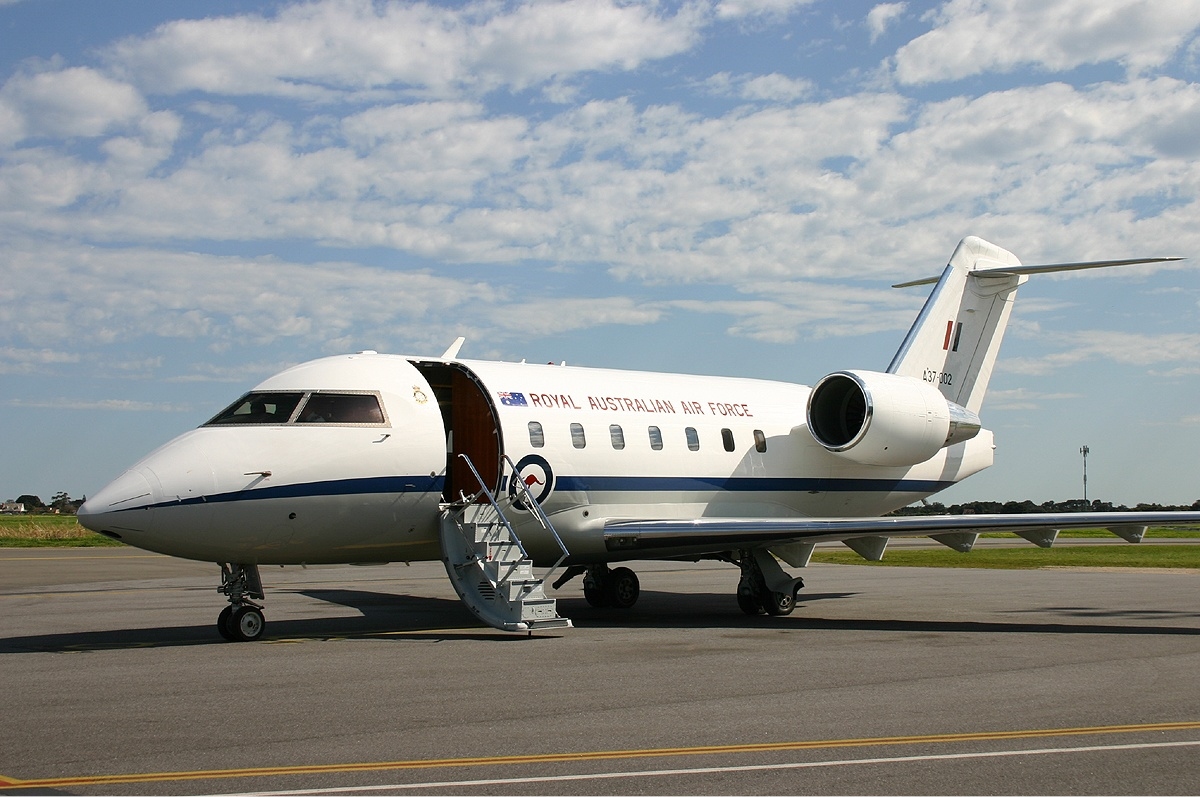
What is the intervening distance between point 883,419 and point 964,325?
4.52 metres

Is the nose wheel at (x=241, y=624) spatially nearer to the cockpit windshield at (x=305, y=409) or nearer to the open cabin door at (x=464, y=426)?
the cockpit windshield at (x=305, y=409)

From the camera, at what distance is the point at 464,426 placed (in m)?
17.1

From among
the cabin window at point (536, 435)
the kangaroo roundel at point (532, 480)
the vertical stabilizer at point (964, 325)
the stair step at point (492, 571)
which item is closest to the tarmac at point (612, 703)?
the stair step at point (492, 571)

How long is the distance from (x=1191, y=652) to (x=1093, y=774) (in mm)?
7365

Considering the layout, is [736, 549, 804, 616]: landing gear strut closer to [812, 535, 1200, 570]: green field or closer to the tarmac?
the tarmac

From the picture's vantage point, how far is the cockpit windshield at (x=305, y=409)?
14617 mm

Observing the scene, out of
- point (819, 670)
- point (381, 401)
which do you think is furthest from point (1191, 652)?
point (381, 401)

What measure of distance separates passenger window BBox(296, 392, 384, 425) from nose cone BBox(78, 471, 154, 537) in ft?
7.36

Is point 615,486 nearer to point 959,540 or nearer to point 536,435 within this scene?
point 536,435

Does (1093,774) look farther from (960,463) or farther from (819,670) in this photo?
(960,463)

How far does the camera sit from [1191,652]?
13227mm

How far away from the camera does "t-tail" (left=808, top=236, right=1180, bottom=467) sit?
19672 mm

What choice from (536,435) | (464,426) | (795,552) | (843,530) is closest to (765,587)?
(795,552)

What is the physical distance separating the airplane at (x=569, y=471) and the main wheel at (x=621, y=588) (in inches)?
1.6
